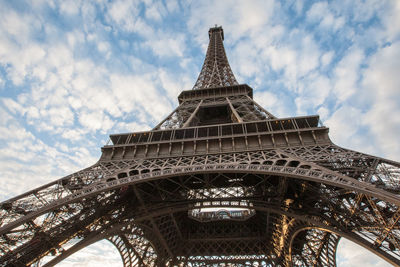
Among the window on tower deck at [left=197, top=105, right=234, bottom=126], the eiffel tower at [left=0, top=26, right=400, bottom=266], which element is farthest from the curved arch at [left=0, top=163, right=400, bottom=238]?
the window on tower deck at [left=197, top=105, right=234, bottom=126]

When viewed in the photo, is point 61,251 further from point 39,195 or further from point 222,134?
point 222,134

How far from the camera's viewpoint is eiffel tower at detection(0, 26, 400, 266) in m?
10.8

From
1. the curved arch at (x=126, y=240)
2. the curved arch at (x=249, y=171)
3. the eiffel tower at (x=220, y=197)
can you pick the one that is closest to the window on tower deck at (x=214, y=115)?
the eiffel tower at (x=220, y=197)

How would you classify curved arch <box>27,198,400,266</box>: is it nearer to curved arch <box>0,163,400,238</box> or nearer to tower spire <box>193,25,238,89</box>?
curved arch <box>0,163,400,238</box>

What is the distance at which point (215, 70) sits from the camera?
112 ft

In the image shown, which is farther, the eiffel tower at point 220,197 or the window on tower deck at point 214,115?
the window on tower deck at point 214,115

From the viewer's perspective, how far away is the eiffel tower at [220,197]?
10.8 metres

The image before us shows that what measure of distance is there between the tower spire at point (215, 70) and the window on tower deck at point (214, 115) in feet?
11.0

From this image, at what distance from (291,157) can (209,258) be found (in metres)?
19.2

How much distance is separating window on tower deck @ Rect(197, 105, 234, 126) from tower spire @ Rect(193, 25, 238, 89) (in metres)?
3.35

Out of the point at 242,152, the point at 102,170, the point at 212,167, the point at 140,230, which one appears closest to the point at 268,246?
the point at 140,230

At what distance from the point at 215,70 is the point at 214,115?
932 centimetres

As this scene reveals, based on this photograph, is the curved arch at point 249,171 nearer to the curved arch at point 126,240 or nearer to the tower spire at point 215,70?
the curved arch at point 126,240

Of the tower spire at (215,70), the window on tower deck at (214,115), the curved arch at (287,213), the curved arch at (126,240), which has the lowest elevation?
the curved arch at (287,213)
